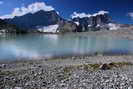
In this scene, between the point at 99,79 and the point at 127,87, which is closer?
the point at 127,87

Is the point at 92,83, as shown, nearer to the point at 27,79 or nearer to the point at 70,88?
the point at 70,88

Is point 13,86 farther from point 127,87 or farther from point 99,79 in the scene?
point 127,87

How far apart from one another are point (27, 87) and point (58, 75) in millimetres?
3885

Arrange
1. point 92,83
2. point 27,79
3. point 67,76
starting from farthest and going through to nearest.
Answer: point 67,76, point 27,79, point 92,83

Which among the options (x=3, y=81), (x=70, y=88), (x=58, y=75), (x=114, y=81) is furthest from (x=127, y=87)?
(x=3, y=81)

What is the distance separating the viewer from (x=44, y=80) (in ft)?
48.4

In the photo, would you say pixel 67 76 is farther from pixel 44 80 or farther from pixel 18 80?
pixel 18 80

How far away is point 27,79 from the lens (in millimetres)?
15023

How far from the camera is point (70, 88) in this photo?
42.1ft

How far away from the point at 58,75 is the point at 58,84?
277 centimetres

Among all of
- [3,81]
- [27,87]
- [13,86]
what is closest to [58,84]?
[27,87]

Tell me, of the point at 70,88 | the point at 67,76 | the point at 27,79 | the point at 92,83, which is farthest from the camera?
the point at 67,76

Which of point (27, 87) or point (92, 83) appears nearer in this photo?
point (27, 87)

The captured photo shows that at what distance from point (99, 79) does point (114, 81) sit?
1167mm
